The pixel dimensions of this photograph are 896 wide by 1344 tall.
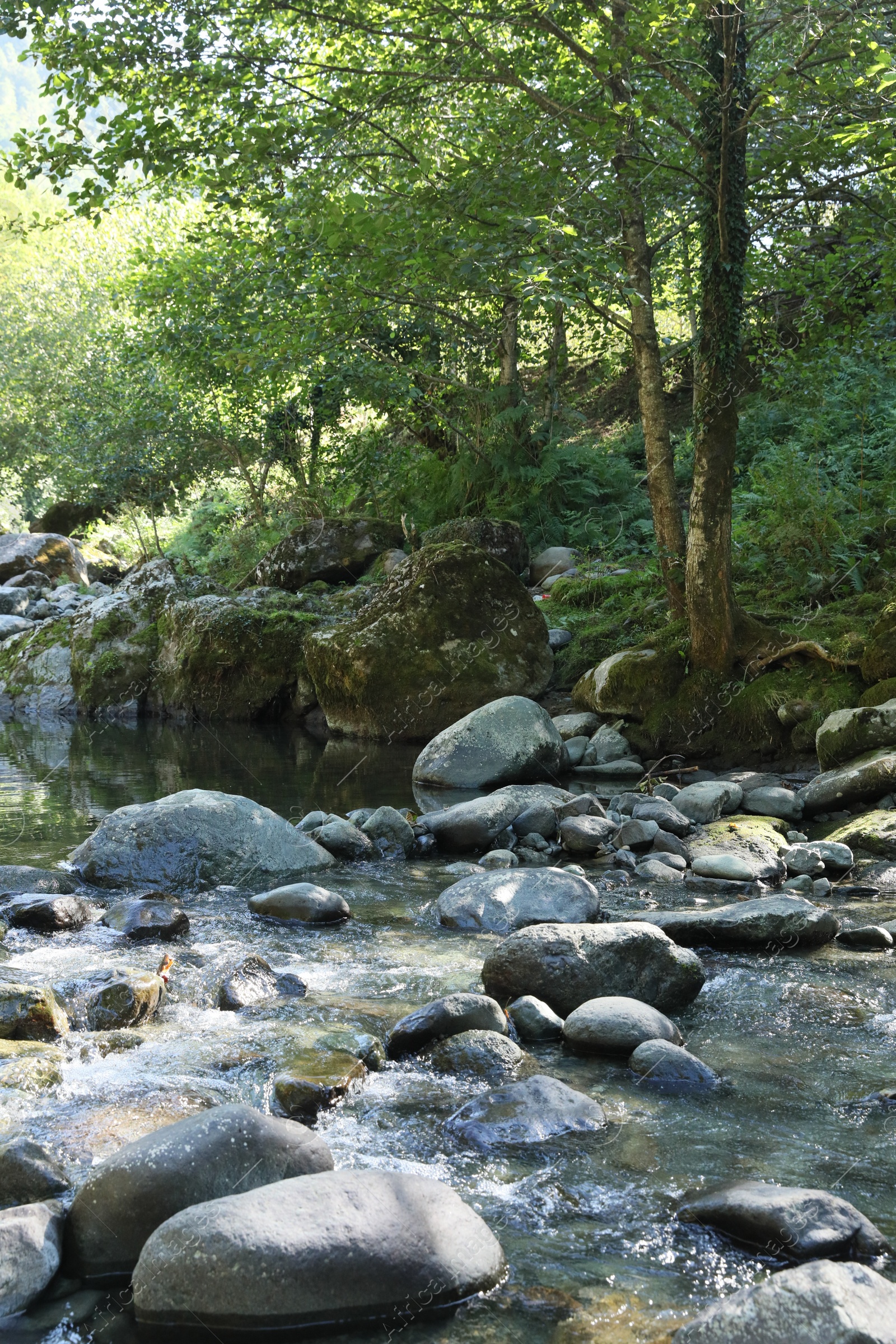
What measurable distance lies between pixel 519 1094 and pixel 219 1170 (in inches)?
41.3

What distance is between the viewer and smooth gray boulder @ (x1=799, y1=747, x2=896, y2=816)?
743 cm

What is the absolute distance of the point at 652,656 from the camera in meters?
10.1

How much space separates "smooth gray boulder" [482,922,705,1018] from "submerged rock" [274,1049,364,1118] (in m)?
0.93

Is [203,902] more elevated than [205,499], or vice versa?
[205,499]

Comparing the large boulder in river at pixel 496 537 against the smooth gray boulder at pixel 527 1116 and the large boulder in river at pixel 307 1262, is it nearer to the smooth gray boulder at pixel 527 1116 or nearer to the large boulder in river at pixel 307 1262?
the smooth gray boulder at pixel 527 1116

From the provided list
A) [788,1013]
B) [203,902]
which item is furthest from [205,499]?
[788,1013]

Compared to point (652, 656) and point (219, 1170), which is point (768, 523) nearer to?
point (652, 656)

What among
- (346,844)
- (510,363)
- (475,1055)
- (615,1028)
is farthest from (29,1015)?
(510,363)

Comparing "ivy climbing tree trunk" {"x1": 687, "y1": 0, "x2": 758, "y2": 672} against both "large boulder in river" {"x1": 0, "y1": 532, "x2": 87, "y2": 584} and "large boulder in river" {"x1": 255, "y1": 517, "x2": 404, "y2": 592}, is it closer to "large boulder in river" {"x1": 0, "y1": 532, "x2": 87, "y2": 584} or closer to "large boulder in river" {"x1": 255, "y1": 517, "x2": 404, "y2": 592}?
"large boulder in river" {"x1": 255, "y1": 517, "x2": 404, "y2": 592}

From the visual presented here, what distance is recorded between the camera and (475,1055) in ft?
12.1

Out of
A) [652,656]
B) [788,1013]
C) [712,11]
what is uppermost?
[712,11]

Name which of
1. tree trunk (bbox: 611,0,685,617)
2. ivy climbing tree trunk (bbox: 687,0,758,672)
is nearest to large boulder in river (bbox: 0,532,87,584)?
tree trunk (bbox: 611,0,685,617)

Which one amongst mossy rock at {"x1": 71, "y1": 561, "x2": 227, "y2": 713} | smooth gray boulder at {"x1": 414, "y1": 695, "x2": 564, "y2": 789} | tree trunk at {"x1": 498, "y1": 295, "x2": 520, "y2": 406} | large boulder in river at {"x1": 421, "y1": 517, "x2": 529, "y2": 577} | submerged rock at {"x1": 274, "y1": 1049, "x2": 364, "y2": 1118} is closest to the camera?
submerged rock at {"x1": 274, "y1": 1049, "x2": 364, "y2": 1118}

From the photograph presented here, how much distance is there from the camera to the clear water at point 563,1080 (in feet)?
8.07
